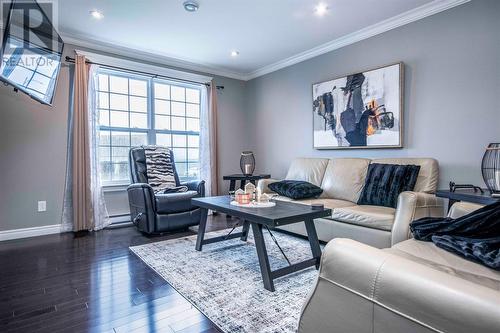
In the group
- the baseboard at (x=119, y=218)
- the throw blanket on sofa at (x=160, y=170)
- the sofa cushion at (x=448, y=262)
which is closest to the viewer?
the sofa cushion at (x=448, y=262)

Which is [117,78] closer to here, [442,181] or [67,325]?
[67,325]

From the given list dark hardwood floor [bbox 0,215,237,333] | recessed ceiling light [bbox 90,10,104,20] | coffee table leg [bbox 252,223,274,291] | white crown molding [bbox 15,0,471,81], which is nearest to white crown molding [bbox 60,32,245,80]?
white crown molding [bbox 15,0,471,81]

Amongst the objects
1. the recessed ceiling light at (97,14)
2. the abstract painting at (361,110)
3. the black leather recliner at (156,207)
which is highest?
the recessed ceiling light at (97,14)

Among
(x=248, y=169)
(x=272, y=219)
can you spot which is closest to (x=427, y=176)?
(x=272, y=219)

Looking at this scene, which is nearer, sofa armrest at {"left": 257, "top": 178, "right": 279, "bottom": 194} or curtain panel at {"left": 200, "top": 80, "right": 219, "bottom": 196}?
sofa armrest at {"left": 257, "top": 178, "right": 279, "bottom": 194}

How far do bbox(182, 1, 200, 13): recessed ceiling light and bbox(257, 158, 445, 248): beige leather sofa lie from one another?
2.17 metres

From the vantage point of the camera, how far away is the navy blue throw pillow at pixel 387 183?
9.14 ft

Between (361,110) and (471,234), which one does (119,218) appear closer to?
(361,110)

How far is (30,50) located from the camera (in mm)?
2473

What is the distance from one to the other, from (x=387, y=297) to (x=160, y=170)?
3.59 m

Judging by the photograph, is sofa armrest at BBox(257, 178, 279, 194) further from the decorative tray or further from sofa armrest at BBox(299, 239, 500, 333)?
sofa armrest at BBox(299, 239, 500, 333)

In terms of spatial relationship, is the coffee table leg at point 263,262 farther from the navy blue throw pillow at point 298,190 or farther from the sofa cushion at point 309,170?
the sofa cushion at point 309,170

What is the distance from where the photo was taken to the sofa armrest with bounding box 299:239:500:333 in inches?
28.4

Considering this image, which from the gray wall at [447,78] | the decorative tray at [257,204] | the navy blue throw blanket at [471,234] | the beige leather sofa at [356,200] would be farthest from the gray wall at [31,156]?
the navy blue throw blanket at [471,234]
